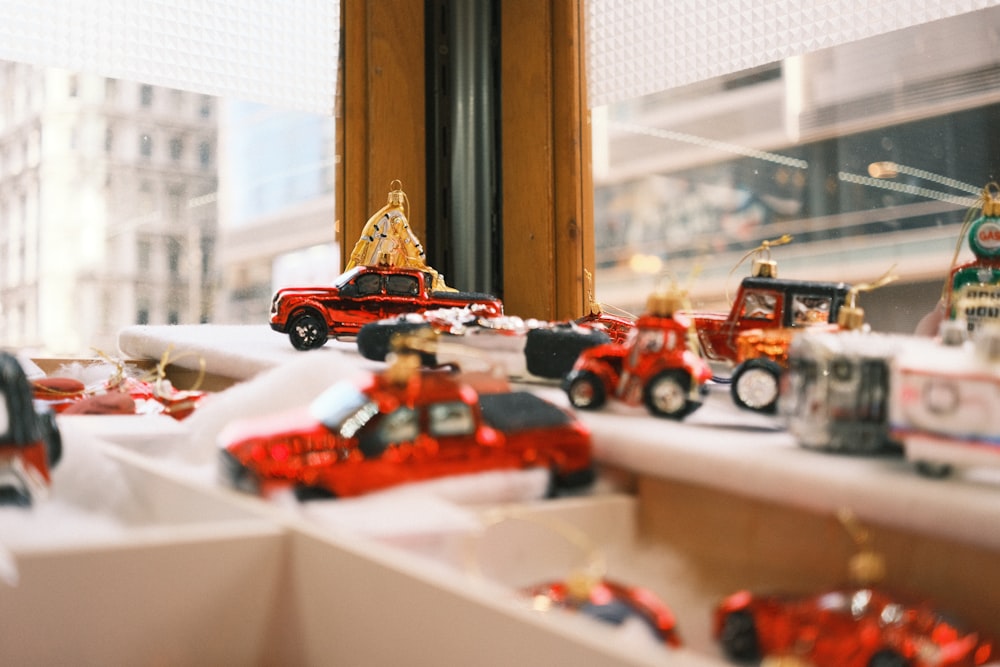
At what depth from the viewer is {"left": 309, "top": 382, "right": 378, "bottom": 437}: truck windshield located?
2.06 feet

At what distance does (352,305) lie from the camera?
1.18 metres

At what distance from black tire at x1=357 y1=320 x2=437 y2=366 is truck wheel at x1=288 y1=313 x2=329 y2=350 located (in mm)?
165

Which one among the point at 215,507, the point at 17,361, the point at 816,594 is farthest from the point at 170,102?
the point at 816,594

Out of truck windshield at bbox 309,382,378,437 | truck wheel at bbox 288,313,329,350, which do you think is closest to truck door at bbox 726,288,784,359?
truck windshield at bbox 309,382,378,437

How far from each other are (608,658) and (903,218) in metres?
1.16

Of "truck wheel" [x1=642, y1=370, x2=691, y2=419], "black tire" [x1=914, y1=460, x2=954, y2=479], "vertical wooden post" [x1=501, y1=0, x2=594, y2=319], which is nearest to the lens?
"black tire" [x1=914, y1=460, x2=954, y2=479]

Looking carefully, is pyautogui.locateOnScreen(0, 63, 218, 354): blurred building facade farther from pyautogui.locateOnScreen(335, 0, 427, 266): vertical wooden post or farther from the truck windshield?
the truck windshield

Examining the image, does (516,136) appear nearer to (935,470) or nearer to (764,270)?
(764,270)

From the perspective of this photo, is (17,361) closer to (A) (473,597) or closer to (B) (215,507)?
(B) (215,507)

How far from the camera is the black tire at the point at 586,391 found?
764mm

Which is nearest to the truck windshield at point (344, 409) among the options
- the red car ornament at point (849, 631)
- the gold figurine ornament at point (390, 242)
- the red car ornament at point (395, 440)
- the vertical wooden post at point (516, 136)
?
the red car ornament at point (395, 440)

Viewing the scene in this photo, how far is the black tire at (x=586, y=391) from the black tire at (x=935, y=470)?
0.28 metres

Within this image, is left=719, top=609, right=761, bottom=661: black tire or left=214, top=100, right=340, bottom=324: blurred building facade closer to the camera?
left=719, top=609, right=761, bottom=661: black tire

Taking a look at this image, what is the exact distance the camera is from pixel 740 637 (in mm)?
407
